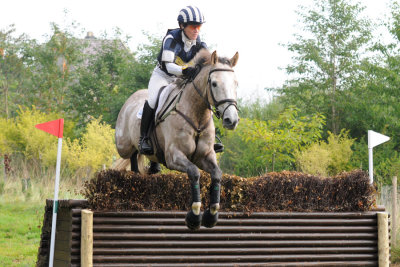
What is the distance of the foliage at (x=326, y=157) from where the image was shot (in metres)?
15.2

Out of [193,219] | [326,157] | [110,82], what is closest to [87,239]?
[193,219]

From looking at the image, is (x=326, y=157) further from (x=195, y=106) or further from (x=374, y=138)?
(x=195, y=106)

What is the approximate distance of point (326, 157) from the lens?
15.5 m

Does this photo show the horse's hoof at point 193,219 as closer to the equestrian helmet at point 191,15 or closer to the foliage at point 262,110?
the equestrian helmet at point 191,15

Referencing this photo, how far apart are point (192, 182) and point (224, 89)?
0.91 meters

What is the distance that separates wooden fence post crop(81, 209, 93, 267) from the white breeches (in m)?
1.42

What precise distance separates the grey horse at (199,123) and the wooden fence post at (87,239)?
3.32 ft

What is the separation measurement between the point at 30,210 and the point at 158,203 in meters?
7.64

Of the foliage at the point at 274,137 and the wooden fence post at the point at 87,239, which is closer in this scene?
the wooden fence post at the point at 87,239

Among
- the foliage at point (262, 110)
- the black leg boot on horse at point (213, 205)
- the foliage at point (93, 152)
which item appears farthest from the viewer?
the foliage at point (262, 110)

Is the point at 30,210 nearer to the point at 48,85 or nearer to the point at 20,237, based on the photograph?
the point at 20,237

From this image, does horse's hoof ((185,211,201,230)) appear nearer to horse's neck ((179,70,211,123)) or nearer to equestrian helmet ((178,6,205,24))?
horse's neck ((179,70,211,123))

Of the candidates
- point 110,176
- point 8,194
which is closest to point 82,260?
point 110,176

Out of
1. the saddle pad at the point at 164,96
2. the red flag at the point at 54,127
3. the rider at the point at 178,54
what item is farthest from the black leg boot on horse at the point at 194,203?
the red flag at the point at 54,127
